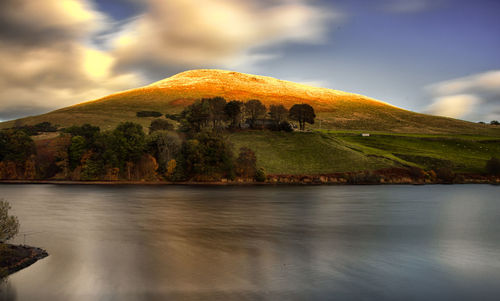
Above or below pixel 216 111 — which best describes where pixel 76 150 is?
below

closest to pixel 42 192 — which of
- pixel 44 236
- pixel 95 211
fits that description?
pixel 95 211

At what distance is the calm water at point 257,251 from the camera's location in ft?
50.4

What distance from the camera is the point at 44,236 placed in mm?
26266

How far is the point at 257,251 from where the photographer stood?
74.0 ft

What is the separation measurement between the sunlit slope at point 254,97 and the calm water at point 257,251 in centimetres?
8176

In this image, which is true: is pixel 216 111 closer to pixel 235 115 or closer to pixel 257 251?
pixel 235 115

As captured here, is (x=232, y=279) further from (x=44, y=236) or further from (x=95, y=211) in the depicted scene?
(x=95, y=211)

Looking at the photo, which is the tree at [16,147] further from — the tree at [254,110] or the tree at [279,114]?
the tree at [279,114]

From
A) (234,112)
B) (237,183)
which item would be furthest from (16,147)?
(234,112)

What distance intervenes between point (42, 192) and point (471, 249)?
59000 mm

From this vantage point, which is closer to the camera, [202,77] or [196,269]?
[196,269]

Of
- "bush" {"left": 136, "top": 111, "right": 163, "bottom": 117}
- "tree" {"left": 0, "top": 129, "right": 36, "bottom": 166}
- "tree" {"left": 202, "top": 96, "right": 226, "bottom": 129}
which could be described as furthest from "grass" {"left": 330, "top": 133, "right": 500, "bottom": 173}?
"tree" {"left": 0, "top": 129, "right": 36, "bottom": 166}

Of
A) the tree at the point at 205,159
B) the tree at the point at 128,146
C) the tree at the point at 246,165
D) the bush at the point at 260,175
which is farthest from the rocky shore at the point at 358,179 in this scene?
the tree at the point at 128,146

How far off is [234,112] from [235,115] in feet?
3.52
